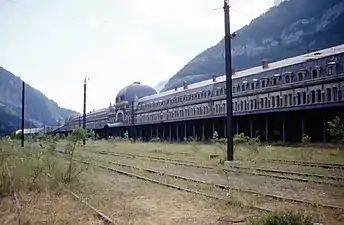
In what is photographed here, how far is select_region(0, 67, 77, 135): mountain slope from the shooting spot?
359ft

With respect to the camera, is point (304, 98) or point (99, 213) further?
point (304, 98)

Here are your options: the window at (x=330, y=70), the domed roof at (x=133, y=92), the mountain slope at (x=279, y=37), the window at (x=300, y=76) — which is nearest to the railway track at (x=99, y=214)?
the window at (x=330, y=70)

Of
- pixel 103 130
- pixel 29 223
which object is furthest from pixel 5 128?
pixel 29 223

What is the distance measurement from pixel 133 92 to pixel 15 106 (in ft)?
225

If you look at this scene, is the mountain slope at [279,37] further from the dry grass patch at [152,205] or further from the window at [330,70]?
the dry grass patch at [152,205]

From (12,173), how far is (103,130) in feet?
253

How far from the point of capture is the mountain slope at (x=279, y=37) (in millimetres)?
128500

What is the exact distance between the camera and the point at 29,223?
7.78 metres

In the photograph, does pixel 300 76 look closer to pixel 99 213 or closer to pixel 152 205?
pixel 152 205

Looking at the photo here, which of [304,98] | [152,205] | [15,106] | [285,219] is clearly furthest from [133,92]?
[285,219]

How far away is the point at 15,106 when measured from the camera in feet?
516

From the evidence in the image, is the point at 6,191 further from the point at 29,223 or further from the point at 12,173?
the point at 29,223

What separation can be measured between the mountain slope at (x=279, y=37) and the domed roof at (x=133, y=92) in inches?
1180

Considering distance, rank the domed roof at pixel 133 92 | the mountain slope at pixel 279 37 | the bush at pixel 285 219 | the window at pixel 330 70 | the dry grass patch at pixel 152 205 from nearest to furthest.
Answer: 1. the bush at pixel 285 219
2. the dry grass patch at pixel 152 205
3. the window at pixel 330 70
4. the domed roof at pixel 133 92
5. the mountain slope at pixel 279 37
